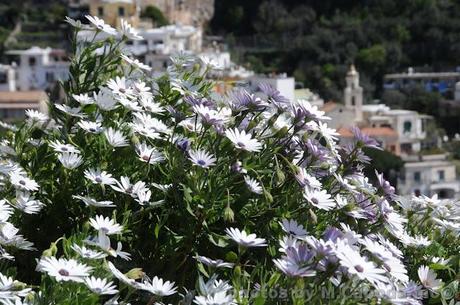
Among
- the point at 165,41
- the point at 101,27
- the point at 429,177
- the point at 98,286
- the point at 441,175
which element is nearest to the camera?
the point at 98,286

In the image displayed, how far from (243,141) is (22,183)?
41 centimetres

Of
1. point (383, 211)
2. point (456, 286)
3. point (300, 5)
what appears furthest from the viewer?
point (300, 5)

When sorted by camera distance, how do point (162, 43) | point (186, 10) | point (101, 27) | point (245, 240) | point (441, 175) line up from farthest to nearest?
point (186, 10) → point (162, 43) → point (441, 175) → point (101, 27) → point (245, 240)

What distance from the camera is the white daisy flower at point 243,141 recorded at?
5.38ft

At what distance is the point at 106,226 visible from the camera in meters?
1.52

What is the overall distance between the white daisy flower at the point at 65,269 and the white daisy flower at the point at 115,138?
1.29 feet

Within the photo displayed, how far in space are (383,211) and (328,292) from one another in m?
0.38

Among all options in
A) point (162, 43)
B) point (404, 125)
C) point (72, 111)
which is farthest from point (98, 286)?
point (162, 43)

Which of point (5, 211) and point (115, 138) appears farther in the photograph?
point (115, 138)

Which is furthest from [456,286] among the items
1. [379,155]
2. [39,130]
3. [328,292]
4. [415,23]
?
[415,23]

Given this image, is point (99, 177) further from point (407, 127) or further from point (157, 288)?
point (407, 127)

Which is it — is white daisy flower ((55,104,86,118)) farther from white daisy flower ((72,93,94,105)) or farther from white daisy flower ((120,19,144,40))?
white daisy flower ((120,19,144,40))

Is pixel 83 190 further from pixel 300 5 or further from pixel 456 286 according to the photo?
pixel 300 5

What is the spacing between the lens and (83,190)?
175cm
